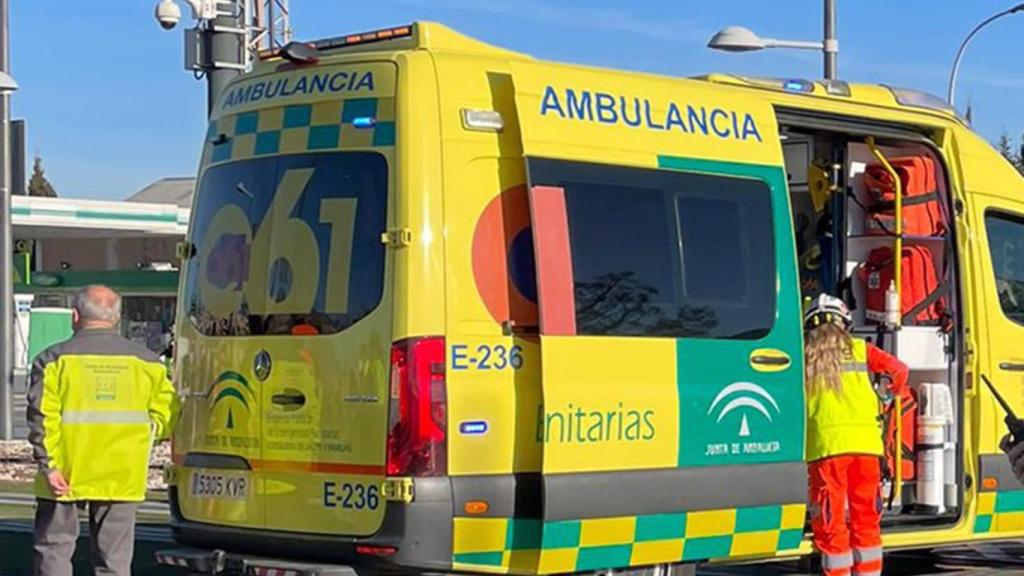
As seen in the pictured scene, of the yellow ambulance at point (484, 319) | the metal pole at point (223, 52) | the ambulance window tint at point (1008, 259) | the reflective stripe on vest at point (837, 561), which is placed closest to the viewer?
the yellow ambulance at point (484, 319)

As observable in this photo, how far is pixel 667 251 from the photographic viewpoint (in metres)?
8.13

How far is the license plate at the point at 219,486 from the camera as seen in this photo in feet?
26.0

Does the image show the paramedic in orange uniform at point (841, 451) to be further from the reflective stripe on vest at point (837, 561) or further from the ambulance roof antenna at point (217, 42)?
the ambulance roof antenna at point (217, 42)

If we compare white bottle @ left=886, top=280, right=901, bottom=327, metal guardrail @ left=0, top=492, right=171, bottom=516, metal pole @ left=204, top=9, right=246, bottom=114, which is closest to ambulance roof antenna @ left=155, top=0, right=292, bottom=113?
metal pole @ left=204, top=9, right=246, bottom=114

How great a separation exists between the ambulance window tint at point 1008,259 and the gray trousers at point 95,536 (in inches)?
203

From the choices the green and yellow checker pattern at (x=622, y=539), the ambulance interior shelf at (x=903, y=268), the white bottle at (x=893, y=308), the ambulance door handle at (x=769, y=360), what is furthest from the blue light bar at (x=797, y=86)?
the green and yellow checker pattern at (x=622, y=539)

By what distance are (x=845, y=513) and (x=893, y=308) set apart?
68.5 inches

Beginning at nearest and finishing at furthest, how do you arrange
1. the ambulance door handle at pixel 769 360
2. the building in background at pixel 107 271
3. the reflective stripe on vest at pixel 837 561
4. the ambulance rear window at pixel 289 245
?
the ambulance rear window at pixel 289 245, the ambulance door handle at pixel 769 360, the reflective stripe on vest at pixel 837 561, the building in background at pixel 107 271

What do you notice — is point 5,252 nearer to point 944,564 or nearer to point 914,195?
point 944,564

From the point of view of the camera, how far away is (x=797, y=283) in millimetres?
8562

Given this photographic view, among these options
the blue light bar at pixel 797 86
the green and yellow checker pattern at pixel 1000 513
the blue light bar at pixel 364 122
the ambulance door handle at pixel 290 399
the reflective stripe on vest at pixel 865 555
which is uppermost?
the blue light bar at pixel 797 86

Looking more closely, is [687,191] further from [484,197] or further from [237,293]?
[237,293]

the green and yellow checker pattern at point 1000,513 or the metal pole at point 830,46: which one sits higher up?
the metal pole at point 830,46

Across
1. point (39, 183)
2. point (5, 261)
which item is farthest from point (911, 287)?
point (39, 183)
